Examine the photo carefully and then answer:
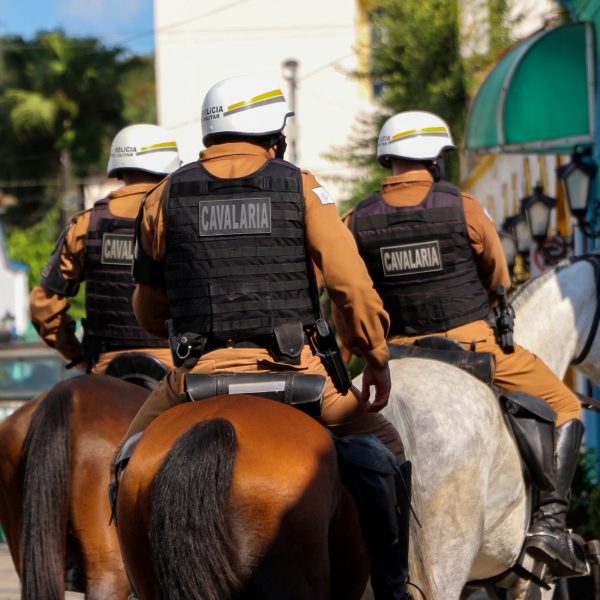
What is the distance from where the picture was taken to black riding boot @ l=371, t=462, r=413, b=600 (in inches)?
200

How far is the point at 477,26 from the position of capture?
23.3m

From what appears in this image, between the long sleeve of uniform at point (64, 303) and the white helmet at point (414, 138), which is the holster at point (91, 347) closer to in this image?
the long sleeve of uniform at point (64, 303)

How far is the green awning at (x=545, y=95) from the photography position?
575 inches

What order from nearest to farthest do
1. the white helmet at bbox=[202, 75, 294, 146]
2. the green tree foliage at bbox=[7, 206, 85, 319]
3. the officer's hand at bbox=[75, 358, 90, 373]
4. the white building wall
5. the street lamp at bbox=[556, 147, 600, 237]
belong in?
the white helmet at bbox=[202, 75, 294, 146] → the officer's hand at bbox=[75, 358, 90, 373] → the street lamp at bbox=[556, 147, 600, 237] → the white building wall → the green tree foliage at bbox=[7, 206, 85, 319]

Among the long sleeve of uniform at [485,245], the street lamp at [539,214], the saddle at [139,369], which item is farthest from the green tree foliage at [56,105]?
the long sleeve of uniform at [485,245]

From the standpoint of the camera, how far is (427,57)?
78.8 ft

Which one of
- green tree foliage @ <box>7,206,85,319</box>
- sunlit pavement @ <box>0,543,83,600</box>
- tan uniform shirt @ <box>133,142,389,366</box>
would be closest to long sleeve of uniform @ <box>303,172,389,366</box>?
tan uniform shirt @ <box>133,142,389,366</box>

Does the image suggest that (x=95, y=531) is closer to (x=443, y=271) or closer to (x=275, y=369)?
(x=275, y=369)

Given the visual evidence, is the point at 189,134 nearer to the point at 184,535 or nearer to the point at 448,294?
the point at 448,294

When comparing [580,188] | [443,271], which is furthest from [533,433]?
[580,188]

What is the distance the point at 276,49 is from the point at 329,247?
44.0 meters

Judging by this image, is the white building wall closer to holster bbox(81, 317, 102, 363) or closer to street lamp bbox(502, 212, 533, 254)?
street lamp bbox(502, 212, 533, 254)

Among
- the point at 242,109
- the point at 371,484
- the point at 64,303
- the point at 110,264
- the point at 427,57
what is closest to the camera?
the point at 371,484

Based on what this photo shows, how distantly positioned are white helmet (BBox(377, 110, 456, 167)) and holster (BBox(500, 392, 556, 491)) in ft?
4.22
